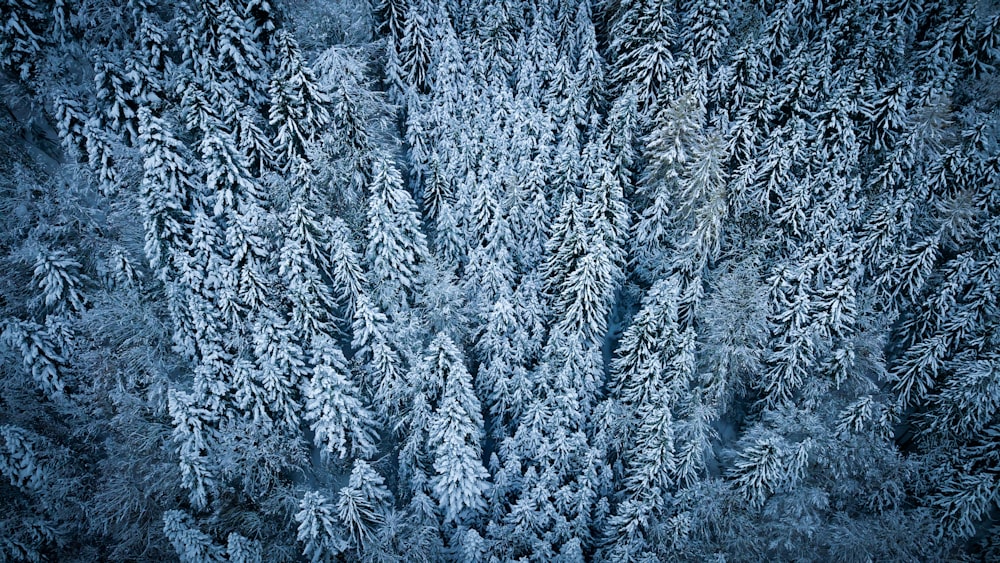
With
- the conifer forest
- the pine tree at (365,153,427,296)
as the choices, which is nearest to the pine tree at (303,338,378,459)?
the conifer forest

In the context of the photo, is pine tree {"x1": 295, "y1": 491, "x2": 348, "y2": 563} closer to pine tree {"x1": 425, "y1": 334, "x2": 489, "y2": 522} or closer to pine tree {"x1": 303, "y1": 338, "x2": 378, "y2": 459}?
pine tree {"x1": 303, "y1": 338, "x2": 378, "y2": 459}

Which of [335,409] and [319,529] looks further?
[335,409]

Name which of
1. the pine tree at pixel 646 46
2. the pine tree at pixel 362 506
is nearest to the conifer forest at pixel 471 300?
the pine tree at pixel 362 506

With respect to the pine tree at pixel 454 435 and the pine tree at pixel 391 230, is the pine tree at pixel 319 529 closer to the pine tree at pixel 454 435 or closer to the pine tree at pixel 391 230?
the pine tree at pixel 454 435

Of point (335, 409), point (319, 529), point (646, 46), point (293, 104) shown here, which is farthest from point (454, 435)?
point (646, 46)

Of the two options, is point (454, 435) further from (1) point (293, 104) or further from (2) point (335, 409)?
(1) point (293, 104)

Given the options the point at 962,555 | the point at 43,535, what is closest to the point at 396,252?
the point at 43,535

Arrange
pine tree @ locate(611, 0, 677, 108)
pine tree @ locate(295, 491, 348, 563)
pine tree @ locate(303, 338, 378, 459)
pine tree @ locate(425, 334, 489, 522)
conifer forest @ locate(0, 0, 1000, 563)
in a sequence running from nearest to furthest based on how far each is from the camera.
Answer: pine tree @ locate(295, 491, 348, 563), pine tree @ locate(303, 338, 378, 459), pine tree @ locate(425, 334, 489, 522), conifer forest @ locate(0, 0, 1000, 563), pine tree @ locate(611, 0, 677, 108)

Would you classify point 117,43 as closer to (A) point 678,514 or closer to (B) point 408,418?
(B) point 408,418
